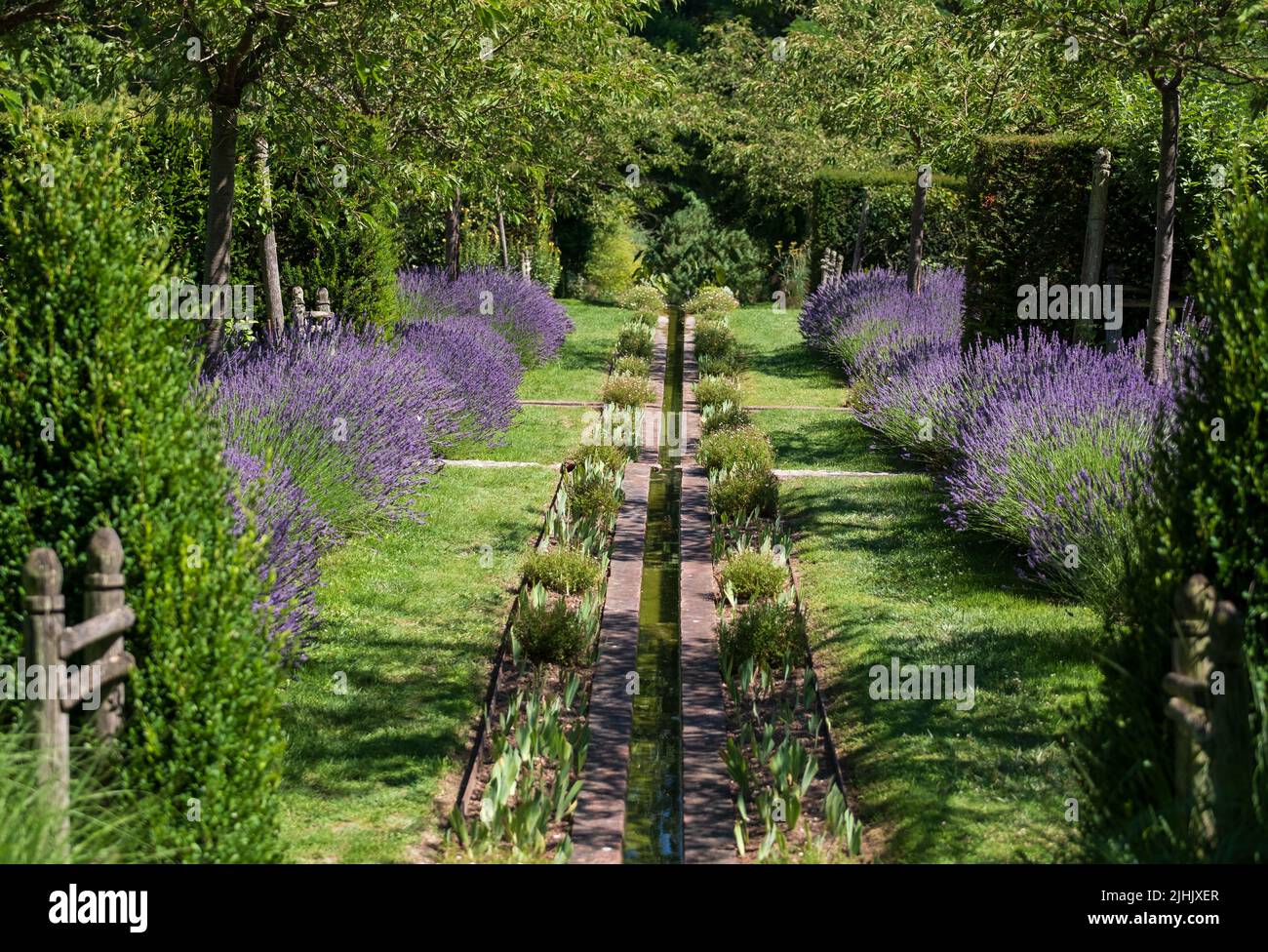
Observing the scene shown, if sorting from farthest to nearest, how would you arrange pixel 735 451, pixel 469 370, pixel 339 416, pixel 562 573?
pixel 469 370
pixel 735 451
pixel 339 416
pixel 562 573

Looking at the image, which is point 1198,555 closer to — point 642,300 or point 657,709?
point 657,709

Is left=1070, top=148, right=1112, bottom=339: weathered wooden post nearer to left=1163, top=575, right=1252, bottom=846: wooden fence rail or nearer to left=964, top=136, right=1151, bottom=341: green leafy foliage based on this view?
left=964, top=136, right=1151, bottom=341: green leafy foliage

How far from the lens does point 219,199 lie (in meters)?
10.2

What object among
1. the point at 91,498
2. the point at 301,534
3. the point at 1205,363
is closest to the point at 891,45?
the point at 301,534

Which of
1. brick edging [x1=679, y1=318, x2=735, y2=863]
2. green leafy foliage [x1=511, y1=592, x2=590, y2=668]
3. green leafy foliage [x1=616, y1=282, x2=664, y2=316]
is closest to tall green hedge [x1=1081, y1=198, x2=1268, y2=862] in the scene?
brick edging [x1=679, y1=318, x2=735, y2=863]

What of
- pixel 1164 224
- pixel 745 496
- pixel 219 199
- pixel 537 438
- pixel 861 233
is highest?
pixel 861 233

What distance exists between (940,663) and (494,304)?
1190 cm

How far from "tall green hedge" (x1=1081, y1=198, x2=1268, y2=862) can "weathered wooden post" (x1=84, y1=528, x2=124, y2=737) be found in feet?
11.1

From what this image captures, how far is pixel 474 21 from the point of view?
1148 cm

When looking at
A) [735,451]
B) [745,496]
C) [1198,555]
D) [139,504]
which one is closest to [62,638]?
[139,504]

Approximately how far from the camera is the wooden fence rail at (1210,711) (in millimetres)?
4051

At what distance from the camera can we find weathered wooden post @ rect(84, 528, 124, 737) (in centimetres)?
441

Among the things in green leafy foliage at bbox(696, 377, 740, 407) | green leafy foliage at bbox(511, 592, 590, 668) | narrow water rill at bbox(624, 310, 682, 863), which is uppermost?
green leafy foliage at bbox(696, 377, 740, 407)
